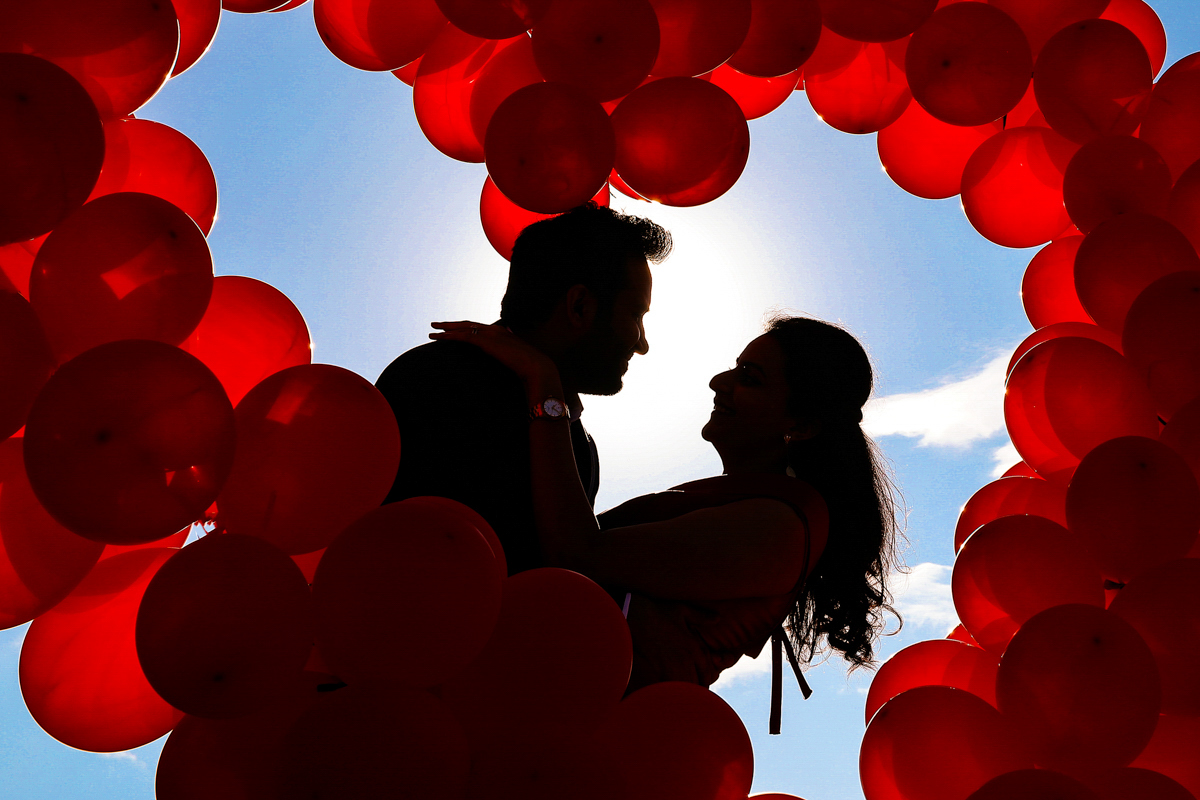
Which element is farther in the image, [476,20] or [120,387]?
[476,20]

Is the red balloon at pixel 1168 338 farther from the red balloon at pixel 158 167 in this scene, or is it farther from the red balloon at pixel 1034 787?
the red balloon at pixel 158 167

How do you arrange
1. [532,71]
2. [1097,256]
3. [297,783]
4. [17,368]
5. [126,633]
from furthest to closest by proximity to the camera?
[532,71]
[1097,256]
[126,633]
[17,368]
[297,783]

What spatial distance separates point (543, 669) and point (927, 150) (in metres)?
2.02

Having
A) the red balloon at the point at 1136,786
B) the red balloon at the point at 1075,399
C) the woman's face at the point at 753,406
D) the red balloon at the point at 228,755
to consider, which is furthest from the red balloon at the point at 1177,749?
the red balloon at the point at 228,755

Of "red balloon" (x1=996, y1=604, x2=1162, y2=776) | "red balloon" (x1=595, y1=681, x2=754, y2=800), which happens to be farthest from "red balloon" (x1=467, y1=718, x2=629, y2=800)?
"red balloon" (x1=996, y1=604, x2=1162, y2=776)

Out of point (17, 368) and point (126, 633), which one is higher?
point (17, 368)

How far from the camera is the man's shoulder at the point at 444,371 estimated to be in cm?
184

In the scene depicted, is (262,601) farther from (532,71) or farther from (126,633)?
(532,71)

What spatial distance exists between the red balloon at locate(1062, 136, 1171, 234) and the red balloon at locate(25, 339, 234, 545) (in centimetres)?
197

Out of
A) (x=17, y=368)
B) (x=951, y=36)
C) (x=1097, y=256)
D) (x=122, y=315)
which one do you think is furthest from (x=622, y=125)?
(x=17, y=368)

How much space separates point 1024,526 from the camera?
1980mm

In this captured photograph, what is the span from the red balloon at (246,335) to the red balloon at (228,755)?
21.5 inches

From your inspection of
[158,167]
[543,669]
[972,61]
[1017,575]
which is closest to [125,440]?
[543,669]

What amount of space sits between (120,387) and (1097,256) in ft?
6.49
